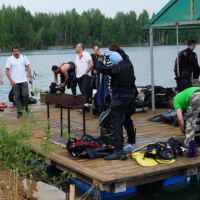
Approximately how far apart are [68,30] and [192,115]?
88.5 m

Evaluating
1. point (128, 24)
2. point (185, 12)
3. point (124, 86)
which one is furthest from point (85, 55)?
point (128, 24)

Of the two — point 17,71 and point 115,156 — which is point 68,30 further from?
point 115,156

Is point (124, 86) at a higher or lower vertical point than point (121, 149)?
higher

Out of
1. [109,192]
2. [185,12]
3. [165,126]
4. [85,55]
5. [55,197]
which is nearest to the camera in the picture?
[55,197]

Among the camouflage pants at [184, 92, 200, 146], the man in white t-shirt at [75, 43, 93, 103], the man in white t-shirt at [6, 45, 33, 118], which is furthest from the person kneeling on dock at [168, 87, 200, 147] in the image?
the man in white t-shirt at [6, 45, 33, 118]

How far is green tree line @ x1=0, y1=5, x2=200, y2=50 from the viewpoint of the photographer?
86.3m

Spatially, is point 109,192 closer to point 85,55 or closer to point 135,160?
point 135,160

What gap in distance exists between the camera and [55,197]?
5.48 m

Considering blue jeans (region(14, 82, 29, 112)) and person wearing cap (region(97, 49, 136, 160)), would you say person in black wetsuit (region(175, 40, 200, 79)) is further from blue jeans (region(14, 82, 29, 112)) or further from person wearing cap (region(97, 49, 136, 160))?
person wearing cap (region(97, 49, 136, 160))

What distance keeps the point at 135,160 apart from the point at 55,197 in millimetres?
1701

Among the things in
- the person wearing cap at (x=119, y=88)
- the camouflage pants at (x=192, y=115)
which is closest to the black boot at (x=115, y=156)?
the person wearing cap at (x=119, y=88)

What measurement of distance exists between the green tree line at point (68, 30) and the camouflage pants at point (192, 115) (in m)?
75.1

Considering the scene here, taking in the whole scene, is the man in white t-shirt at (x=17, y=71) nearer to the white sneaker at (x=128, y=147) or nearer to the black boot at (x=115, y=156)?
the white sneaker at (x=128, y=147)

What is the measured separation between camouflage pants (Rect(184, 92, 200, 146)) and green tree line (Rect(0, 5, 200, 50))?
7514 cm
